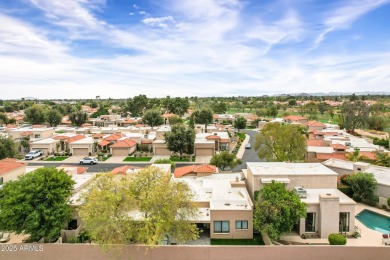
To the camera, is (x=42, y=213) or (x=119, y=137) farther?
(x=119, y=137)

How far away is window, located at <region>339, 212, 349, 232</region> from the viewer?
23.8 meters

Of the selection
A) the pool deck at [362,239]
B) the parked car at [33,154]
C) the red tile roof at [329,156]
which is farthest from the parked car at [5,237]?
the red tile roof at [329,156]

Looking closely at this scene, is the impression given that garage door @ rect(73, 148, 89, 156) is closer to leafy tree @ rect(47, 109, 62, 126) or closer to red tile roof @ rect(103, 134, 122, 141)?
red tile roof @ rect(103, 134, 122, 141)

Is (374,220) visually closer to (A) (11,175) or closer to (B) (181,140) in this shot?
(B) (181,140)

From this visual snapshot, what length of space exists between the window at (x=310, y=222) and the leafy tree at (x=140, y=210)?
10.1 meters

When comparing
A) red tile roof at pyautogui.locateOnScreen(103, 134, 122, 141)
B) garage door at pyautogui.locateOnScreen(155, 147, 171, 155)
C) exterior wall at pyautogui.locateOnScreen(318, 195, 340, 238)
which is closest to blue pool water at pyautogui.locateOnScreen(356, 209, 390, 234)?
exterior wall at pyautogui.locateOnScreen(318, 195, 340, 238)

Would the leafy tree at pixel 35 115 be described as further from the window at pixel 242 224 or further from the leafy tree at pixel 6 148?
the window at pixel 242 224

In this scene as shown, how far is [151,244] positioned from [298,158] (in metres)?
26.3

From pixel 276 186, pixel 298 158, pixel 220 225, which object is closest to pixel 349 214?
pixel 276 186

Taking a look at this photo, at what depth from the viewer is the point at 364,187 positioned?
2944cm

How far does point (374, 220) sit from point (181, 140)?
106 feet

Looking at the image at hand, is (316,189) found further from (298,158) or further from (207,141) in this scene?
(207,141)

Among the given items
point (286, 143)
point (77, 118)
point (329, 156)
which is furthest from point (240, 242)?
point (77, 118)

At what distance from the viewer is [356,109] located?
72562mm
